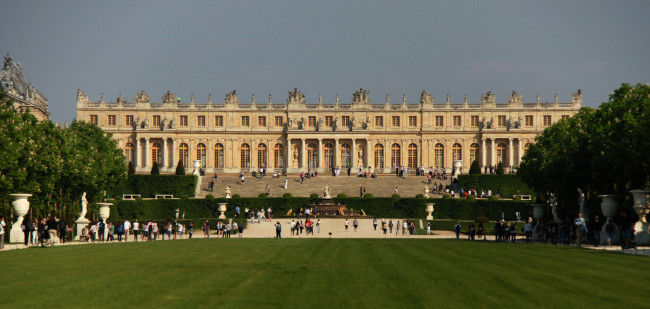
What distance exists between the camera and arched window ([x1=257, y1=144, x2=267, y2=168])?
99.4 meters

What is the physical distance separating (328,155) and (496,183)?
26.9 metres

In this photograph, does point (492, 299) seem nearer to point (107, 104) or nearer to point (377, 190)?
point (377, 190)

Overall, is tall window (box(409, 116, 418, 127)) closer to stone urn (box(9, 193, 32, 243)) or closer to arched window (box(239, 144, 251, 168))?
arched window (box(239, 144, 251, 168))

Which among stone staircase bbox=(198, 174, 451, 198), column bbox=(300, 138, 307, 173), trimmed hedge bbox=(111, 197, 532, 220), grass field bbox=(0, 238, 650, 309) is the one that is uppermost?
column bbox=(300, 138, 307, 173)

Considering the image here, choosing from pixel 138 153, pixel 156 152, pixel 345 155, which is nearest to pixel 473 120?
pixel 345 155

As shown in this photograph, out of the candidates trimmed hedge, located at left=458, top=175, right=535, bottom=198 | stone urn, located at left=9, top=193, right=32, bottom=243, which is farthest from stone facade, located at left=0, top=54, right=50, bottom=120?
stone urn, located at left=9, top=193, right=32, bottom=243

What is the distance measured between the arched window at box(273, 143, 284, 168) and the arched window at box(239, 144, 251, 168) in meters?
3.36

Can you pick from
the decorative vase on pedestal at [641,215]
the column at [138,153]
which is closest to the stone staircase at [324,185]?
the column at [138,153]

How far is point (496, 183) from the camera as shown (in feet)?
256

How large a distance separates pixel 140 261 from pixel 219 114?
76569 mm

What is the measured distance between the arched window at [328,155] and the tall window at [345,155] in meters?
1.29

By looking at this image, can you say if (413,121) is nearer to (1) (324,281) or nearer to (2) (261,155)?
(2) (261,155)

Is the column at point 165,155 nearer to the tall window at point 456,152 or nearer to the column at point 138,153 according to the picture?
the column at point 138,153

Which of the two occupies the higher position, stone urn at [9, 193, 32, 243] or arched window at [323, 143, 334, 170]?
arched window at [323, 143, 334, 170]
